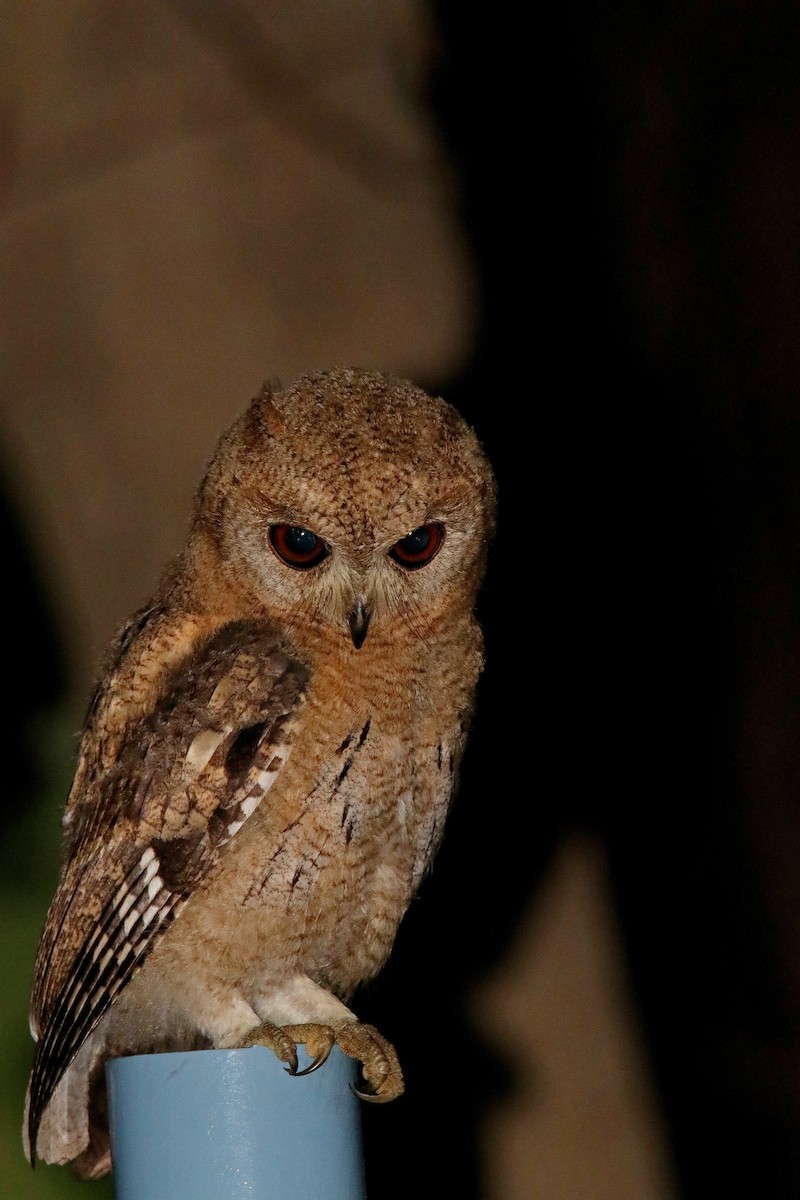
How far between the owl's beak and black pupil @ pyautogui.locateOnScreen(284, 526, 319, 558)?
99 millimetres

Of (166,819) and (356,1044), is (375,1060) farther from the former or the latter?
(166,819)

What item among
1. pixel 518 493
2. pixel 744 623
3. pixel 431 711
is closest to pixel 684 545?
pixel 744 623

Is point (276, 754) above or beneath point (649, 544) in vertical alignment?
beneath

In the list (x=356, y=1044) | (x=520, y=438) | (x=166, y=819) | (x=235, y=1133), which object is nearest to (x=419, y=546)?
(x=166, y=819)

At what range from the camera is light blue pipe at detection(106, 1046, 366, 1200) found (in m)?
1.20

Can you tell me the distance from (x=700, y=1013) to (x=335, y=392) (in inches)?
97.2

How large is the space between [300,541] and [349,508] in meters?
0.11

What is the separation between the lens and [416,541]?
5.65 ft

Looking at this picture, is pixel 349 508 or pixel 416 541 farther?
pixel 416 541

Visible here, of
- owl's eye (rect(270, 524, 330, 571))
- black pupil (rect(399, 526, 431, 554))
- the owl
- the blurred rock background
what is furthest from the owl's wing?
the blurred rock background

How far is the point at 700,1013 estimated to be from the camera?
11.4 ft

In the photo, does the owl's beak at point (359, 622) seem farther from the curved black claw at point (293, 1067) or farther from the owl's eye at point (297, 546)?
the curved black claw at point (293, 1067)

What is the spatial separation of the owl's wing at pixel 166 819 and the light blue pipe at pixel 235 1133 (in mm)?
387

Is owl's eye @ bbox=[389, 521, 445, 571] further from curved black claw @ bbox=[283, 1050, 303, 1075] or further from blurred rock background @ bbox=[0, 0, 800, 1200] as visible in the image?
blurred rock background @ bbox=[0, 0, 800, 1200]
